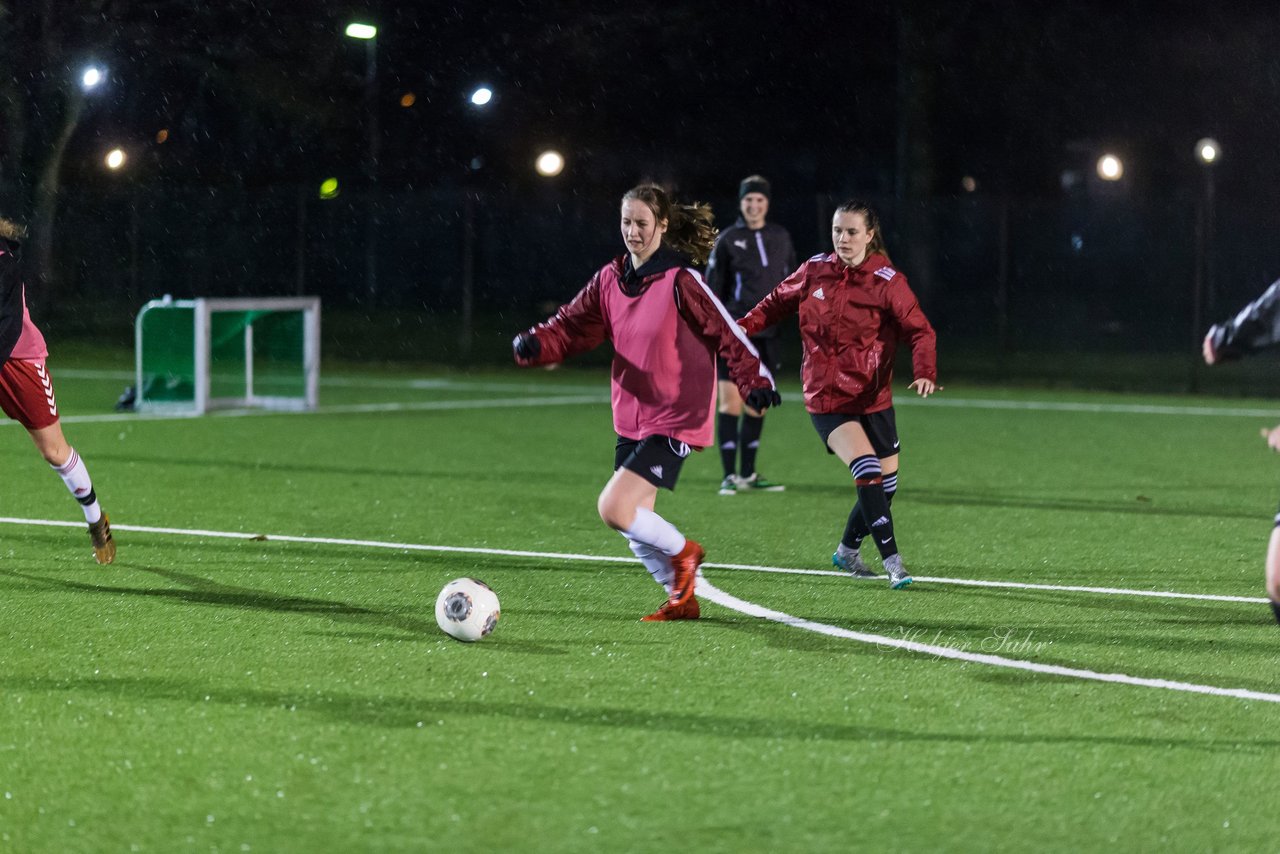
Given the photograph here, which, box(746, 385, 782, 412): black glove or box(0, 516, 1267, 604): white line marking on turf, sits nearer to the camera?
box(746, 385, 782, 412): black glove

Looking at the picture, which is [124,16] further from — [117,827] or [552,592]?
[117,827]

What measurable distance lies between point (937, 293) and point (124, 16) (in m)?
13.2

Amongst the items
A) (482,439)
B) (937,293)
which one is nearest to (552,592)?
(482,439)

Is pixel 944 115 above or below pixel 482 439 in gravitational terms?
above

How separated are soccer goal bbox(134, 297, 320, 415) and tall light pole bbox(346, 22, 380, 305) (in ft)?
22.0

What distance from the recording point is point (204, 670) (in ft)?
20.0

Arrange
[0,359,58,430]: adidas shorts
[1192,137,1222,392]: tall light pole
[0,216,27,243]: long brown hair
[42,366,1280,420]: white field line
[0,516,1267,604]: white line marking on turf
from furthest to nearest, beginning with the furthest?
[1192,137,1222,392]: tall light pole, [42,366,1280,420]: white field line, [0,359,58,430]: adidas shorts, [0,516,1267,604]: white line marking on turf, [0,216,27,243]: long brown hair

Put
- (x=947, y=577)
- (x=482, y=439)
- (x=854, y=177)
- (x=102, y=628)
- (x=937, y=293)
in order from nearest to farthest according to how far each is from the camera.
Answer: (x=102, y=628), (x=947, y=577), (x=482, y=439), (x=937, y=293), (x=854, y=177)

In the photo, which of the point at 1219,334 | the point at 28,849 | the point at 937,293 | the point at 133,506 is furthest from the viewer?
the point at 937,293

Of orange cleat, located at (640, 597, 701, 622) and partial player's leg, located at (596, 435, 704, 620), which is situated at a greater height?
partial player's leg, located at (596, 435, 704, 620)

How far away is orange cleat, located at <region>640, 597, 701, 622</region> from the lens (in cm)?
710

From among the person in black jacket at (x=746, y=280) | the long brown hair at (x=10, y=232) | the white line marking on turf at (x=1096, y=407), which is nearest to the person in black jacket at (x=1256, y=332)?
the long brown hair at (x=10, y=232)

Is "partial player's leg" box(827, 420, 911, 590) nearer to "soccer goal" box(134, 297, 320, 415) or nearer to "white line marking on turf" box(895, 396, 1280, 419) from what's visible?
"soccer goal" box(134, 297, 320, 415)

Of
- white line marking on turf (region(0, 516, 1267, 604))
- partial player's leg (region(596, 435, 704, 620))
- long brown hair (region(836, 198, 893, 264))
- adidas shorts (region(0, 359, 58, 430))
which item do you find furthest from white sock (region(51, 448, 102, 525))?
long brown hair (region(836, 198, 893, 264))
